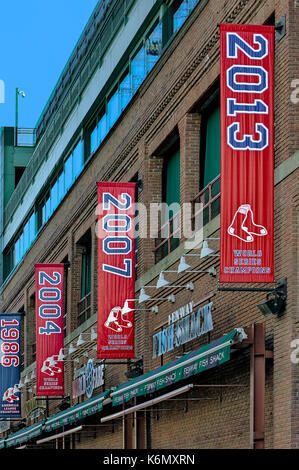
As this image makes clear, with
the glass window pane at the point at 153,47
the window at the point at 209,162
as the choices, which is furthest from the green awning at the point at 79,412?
the glass window pane at the point at 153,47

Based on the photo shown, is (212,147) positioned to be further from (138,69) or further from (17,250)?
(17,250)

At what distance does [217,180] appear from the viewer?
84.8 ft

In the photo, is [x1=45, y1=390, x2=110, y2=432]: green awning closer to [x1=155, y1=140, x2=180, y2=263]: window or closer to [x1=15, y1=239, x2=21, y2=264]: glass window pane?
[x1=155, y1=140, x2=180, y2=263]: window

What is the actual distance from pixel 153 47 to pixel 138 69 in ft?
5.49

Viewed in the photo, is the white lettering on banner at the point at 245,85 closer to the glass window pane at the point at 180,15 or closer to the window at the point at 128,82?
the glass window pane at the point at 180,15

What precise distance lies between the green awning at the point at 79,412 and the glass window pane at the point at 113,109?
868 centimetres

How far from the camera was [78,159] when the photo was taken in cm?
4259

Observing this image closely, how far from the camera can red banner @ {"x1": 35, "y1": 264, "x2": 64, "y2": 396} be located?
39.3m

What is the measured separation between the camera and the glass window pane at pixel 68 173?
43.8 metres

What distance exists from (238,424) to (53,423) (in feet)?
49.3

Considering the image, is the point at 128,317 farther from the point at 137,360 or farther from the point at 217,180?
the point at 217,180

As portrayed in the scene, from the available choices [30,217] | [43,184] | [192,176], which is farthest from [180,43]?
[30,217]

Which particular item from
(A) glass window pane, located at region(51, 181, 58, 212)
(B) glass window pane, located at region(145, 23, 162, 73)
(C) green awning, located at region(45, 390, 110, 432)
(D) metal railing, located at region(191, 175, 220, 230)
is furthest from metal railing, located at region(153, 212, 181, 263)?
(A) glass window pane, located at region(51, 181, 58, 212)

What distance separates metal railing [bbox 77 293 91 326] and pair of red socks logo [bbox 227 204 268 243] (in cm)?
1976
